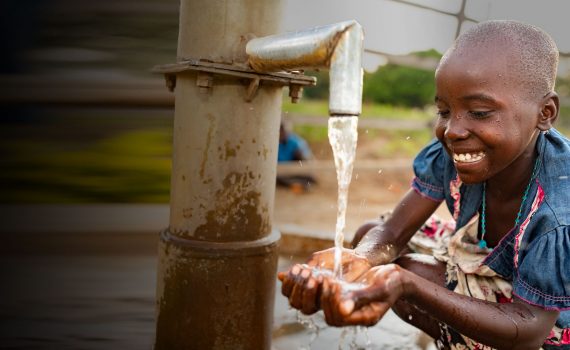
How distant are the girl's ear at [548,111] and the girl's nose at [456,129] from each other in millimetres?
261

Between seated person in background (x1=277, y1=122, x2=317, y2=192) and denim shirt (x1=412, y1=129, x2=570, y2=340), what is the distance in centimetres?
526

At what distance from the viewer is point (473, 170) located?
1.71 meters

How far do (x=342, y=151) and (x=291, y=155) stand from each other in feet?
20.6

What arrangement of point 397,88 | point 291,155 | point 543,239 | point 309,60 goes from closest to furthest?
1. point 309,60
2. point 543,239
3. point 291,155
4. point 397,88

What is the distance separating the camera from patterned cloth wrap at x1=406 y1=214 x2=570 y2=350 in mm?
1901

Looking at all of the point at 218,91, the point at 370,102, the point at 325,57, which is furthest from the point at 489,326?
the point at 370,102

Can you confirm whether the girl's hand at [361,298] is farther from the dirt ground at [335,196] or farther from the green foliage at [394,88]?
the green foliage at [394,88]

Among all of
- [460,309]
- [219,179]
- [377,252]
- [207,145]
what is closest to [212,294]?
[219,179]

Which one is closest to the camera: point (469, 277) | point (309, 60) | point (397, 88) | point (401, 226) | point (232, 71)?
point (309, 60)

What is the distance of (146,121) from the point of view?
2092mm

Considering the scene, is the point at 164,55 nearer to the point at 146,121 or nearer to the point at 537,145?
the point at 146,121

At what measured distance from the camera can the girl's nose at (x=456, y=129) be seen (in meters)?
1.65

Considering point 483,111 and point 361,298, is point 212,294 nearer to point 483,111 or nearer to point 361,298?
point 361,298

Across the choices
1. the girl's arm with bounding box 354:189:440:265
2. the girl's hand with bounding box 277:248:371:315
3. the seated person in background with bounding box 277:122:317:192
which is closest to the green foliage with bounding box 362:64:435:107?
the seated person in background with bounding box 277:122:317:192
